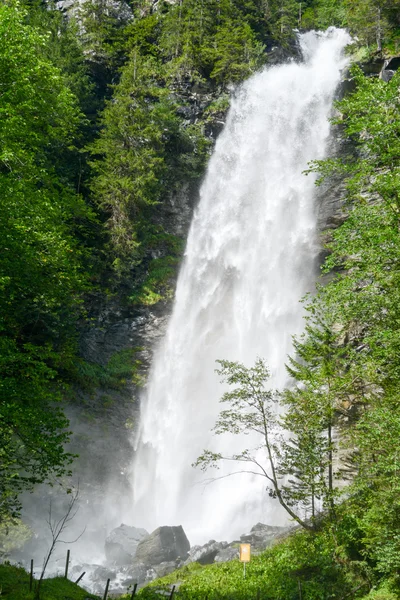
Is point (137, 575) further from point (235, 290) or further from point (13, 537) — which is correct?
point (235, 290)

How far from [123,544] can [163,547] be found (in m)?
2.26

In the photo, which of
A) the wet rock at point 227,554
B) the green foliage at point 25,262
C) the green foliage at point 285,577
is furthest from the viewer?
the wet rock at point 227,554

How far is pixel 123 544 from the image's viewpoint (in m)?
16.7

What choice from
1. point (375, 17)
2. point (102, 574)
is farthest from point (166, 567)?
point (375, 17)

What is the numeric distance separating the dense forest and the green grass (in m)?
1.03

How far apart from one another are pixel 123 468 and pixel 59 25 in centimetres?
2735

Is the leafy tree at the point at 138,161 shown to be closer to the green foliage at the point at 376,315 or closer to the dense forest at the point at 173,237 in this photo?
the dense forest at the point at 173,237

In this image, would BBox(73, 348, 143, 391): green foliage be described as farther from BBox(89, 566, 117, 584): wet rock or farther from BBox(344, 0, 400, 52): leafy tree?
BBox(344, 0, 400, 52): leafy tree

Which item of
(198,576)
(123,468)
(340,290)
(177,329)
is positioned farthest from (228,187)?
(198,576)

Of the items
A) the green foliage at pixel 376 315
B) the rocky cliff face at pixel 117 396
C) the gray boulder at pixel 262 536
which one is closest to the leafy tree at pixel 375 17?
the rocky cliff face at pixel 117 396

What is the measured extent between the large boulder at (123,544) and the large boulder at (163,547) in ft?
2.00

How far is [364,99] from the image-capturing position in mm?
10367

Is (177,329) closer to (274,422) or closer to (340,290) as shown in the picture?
(274,422)

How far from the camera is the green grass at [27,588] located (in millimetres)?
7008
